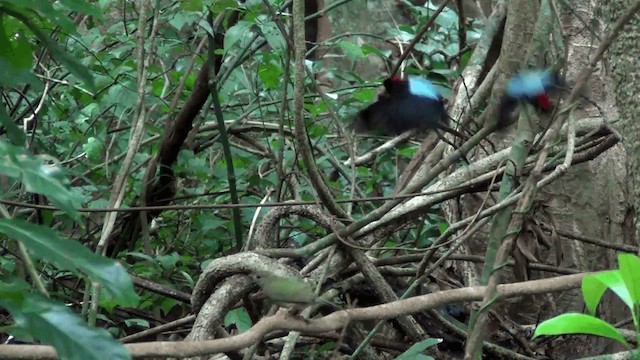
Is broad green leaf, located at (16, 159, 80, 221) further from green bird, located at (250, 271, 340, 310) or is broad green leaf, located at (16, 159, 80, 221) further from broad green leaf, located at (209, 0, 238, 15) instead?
broad green leaf, located at (209, 0, 238, 15)

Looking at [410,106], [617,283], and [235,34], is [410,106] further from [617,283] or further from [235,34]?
[617,283]

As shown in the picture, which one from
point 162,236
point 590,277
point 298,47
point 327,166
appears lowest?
point 162,236

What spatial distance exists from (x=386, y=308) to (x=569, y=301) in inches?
44.3

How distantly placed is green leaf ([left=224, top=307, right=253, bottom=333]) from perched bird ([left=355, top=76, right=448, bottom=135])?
0.52 meters

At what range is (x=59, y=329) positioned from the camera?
0.80 m

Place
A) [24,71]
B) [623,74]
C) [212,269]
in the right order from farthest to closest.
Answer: [212,269] → [623,74] → [24,71]

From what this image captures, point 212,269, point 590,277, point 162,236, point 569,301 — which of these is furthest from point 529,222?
point 162,236

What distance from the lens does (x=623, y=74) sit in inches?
49.8

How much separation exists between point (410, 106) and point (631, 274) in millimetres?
1056

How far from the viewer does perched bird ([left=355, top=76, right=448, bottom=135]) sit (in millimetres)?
1789

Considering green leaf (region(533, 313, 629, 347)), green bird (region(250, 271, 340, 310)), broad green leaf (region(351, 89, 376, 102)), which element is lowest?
broad green leaf (region(351, 89, 376, 102))

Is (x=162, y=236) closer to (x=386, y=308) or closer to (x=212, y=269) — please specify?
(x=212, y=269)

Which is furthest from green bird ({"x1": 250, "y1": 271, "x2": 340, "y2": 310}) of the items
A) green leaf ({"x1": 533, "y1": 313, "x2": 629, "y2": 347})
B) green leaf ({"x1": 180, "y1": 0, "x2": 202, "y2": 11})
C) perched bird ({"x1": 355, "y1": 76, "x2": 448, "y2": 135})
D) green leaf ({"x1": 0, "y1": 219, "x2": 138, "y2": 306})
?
green leaf ({"x1": 180, "y1": 0, "x2": 202, "y2": 11})

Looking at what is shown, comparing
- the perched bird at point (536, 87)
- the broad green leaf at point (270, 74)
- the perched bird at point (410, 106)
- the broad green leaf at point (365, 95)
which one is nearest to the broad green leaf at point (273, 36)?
the perched bird at point (410, 106)
